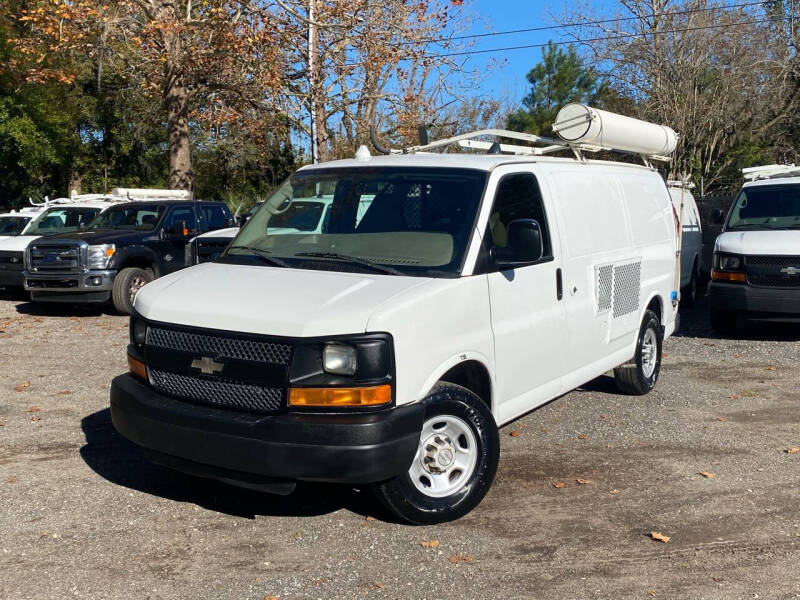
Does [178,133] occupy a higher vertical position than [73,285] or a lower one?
higher

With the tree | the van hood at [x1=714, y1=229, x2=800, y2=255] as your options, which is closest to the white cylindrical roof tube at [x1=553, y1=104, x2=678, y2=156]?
the van hood at [x1=714, y1=229, x2=800, y2=255]

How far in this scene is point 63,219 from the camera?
53.7ft

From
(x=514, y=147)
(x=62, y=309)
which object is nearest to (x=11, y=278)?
(x=62, y=309)

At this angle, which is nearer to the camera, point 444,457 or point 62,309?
point 444,457

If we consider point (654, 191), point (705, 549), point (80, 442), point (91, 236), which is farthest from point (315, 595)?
point (91, 236)

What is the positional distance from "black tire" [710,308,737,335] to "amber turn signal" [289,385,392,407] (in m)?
7.85

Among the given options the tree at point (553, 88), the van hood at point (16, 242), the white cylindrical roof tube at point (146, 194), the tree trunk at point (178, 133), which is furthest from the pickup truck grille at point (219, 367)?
the tree at point (553, 88)

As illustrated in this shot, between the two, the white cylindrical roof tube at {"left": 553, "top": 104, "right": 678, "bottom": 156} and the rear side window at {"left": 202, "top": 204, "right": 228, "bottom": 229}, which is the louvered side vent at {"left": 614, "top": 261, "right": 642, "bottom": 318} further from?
the rear side window at {"left": 202, "top": 204, "right": 228, "bottom": 229}

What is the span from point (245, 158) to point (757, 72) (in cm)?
2047

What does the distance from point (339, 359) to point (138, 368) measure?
4.74 ft

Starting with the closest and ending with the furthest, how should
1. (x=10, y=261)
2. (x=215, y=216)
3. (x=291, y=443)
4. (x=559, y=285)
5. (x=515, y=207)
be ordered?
(x=291, y=443)
(x=515, y=207)
(x=559, y=285)
(x=10, y=261)
(x=215, y=216)

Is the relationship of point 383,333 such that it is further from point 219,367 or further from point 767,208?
point 767,208

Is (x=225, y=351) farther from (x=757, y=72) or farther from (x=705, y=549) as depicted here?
(x=757, y=72)

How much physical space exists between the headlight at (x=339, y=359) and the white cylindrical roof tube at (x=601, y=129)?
3.56 meters
